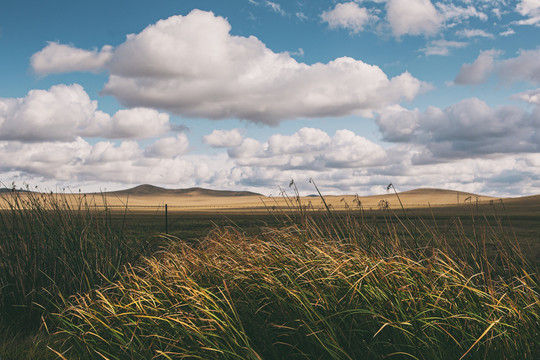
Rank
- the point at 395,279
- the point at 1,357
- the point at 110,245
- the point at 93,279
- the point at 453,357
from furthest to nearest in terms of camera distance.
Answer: the point at 110,245 → the point at 93,279 → the point at 1,357 → the point at 395,279 → the point at 453,357

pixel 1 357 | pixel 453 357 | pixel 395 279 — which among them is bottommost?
pixel 1 357

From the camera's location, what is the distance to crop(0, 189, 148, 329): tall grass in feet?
18.1

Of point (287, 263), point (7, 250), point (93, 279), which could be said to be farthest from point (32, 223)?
point (287, 263)

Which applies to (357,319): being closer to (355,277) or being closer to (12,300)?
(355,277)

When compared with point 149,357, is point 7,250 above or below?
above

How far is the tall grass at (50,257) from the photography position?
5.52 m

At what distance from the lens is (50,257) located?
575cm

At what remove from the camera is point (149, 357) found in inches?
135

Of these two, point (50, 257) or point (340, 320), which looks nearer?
→ point (340, 320)

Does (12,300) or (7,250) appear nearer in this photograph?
(12,300)

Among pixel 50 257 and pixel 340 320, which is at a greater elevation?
pixel 50 257

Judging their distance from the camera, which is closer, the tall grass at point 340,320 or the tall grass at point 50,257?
the tall grass at point 340,320

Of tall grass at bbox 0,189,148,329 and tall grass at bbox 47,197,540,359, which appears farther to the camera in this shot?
tall grass at bbox 0,189,148,329

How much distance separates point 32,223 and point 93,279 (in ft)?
5.17
